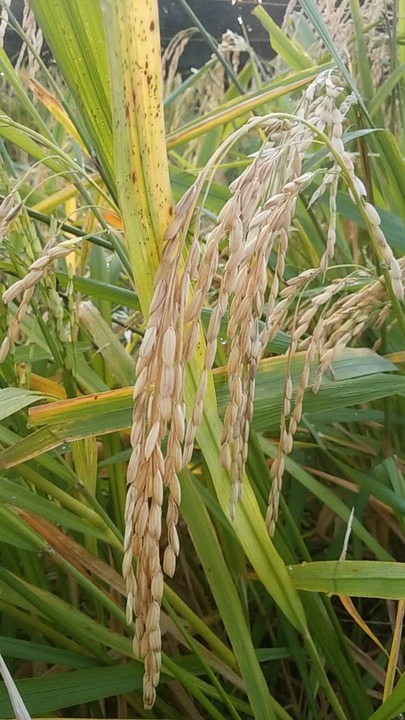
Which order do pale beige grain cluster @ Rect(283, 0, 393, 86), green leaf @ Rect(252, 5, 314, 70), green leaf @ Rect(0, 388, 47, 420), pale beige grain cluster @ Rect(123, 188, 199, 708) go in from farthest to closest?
green leaf @ Rect(252, 5, 314, 70) < pale beige grain cluster @ Rect(283, 0, 393, 86) < green leaf @ Rect(0, 388, 47, 420) < pale beige grain cluster @ Rect(123, 188, 199, 708)

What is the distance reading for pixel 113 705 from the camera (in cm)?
61

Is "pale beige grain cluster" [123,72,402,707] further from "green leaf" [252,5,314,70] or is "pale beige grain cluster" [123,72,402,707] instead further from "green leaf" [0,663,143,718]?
"green leaf" [252,5,314,70]

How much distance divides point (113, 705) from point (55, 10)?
559 millimetres

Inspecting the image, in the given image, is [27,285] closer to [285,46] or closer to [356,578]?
[356,578]

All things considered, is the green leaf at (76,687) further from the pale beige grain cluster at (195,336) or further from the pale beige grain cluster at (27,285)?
the pale beige grain cluster at (27,285)

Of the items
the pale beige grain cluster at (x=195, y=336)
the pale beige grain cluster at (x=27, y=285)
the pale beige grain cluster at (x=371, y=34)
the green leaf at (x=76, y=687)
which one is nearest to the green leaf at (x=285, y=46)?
the pale beige grain cluster at (x=371, y=34)

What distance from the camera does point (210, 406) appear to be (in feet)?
1.39

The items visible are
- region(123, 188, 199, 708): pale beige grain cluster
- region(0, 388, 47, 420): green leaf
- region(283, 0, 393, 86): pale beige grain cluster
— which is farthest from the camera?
region(283, 0, 393, 86): pale beige grain cluster

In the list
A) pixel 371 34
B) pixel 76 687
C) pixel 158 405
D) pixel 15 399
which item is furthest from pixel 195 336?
pixel 371 34

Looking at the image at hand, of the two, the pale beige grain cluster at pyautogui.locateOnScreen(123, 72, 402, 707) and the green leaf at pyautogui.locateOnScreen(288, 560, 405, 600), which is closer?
the pale beige grain cluster at pyautogui.locateOnScreen(123, 72, 402, 707)

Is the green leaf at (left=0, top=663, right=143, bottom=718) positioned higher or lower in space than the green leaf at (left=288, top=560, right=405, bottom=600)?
lower

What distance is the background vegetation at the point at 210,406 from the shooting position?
0.34 meters

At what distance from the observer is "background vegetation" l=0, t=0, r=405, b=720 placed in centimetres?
34

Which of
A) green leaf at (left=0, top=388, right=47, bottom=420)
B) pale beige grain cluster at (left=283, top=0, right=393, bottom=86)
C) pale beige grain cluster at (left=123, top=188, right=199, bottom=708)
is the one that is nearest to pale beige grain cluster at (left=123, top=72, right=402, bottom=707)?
pale beige grain cluster at (left=123, top=188, right=199, bottom=708)
